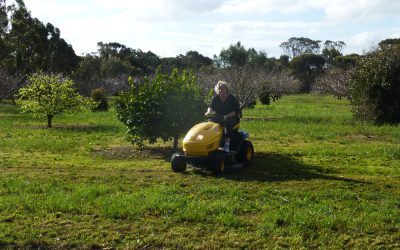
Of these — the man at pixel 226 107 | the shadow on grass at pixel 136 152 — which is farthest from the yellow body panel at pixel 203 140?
the shadow on grass at pixel 136 152

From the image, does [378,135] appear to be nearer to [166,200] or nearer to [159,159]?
[159,159]

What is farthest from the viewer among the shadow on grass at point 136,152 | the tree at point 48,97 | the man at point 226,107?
the tree at point 48,97

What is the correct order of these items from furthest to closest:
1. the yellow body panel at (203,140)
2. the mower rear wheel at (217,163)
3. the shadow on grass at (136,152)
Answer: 1. the shadow on grass at (136,152)
2. the yellow body panel at (203,140)
3. the mower rear wheel at (217,163)

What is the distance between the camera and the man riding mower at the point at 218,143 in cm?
940

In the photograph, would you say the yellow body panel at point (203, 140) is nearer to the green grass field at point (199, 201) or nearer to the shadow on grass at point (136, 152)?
the green grass field at point (199, 201)

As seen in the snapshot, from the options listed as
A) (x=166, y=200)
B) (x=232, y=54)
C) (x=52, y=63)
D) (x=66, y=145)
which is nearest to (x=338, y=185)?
(x=166, y=200)

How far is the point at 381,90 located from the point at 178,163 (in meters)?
14.1

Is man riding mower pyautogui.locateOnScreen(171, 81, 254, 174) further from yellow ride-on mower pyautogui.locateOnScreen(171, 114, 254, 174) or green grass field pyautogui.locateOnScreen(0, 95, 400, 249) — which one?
green grass field pyautogui.locateOnScreen(0, 95, 400, 249)

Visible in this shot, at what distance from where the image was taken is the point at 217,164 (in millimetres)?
9281

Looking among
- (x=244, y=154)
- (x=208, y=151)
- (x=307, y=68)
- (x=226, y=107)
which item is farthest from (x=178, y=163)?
(x=307, y=68)

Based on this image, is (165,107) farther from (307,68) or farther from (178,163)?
(307,68)

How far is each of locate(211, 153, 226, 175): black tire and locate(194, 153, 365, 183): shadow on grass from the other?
14 cm

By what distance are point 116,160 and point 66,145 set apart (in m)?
3.04

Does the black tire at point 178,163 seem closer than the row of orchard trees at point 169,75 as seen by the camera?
Yes
